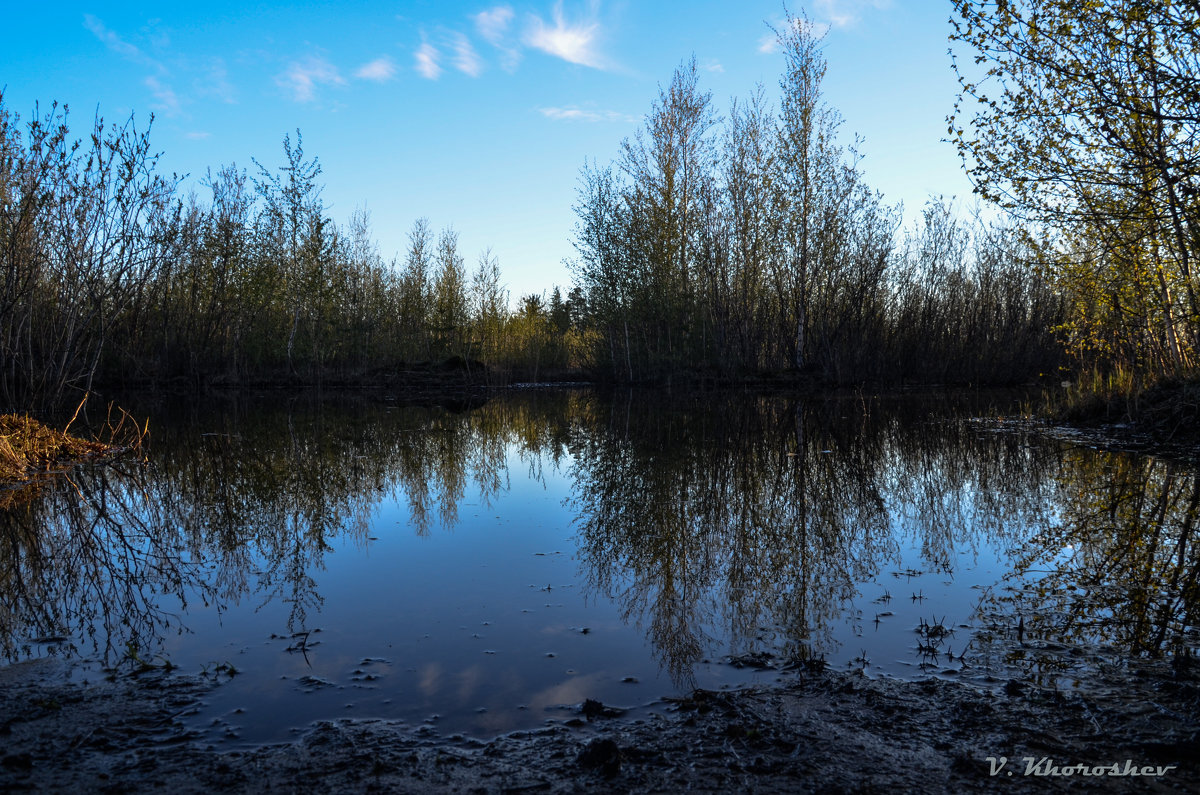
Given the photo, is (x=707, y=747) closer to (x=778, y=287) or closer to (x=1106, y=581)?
(x=1106, y=581)

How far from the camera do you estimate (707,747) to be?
220 centimetres

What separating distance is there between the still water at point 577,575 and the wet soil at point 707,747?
0.15 meters

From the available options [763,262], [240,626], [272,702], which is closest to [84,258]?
[240,626]

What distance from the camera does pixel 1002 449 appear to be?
29.7ft

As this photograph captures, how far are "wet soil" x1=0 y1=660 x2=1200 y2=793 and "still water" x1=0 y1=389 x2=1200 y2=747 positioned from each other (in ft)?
0.48

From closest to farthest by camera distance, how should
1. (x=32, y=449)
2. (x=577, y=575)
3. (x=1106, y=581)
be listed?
(x=1106, y=581) < (x=577, y=575) < (x=32, y=449)

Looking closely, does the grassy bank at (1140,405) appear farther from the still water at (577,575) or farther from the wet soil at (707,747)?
the wet soil at (707,747)

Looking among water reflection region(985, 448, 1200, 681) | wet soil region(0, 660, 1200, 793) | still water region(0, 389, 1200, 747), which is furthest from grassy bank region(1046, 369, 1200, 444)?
wet soil region(0, 660, 1200, 793)

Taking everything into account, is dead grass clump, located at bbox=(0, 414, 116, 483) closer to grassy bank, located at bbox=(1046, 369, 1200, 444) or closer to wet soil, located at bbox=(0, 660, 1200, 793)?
wet soil, located at bbox=(0, 660, 1200, 793)

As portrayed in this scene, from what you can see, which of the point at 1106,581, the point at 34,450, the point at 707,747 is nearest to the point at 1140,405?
the point at 1106,581

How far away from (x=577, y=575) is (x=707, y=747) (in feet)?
6.98

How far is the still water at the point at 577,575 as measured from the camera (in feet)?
9.25

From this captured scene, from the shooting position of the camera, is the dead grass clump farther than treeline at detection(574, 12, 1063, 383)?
No

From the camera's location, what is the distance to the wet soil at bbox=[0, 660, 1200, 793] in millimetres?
2006
